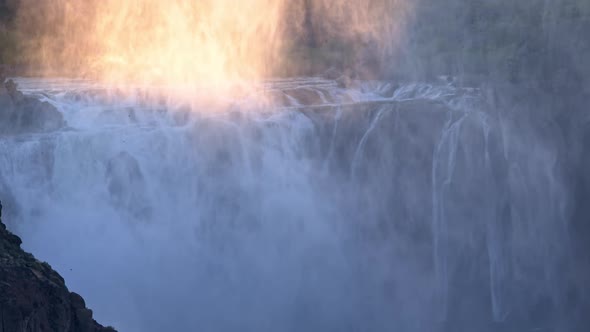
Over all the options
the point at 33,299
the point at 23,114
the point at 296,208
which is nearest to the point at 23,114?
the point at 23,114

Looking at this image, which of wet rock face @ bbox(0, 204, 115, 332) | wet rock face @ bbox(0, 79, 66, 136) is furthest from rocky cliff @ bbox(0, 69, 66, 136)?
wet rock face @ bbox(0, 204, 115, 332)

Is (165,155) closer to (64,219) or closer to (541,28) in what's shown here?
(64,219)

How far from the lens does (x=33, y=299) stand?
316 inches

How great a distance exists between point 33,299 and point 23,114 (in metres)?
6.84

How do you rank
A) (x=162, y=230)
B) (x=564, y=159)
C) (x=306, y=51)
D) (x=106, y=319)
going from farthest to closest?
1. (x=306, y=51)
2. (x=564, y=159)
3. (x=162, y=230)
4. (x=106, y=319)

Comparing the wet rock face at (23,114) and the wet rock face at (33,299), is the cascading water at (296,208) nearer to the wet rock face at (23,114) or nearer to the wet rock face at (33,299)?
the wet rock face at (23,114)

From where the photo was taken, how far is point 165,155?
14.8m

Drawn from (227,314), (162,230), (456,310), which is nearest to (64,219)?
(162,230)

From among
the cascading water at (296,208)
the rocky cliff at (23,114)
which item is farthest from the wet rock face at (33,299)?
the rocky cliff at (23,114)

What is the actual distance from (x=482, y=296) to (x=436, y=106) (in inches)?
120

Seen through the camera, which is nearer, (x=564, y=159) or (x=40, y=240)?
(x=40, y=240)

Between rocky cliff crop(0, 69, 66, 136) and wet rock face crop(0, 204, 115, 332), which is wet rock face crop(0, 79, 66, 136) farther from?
wet rock face crop(0, 204, 115, 332)

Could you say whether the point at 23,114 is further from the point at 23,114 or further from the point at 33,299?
the point at 33,299

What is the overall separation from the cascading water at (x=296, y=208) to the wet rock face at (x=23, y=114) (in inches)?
8.8
